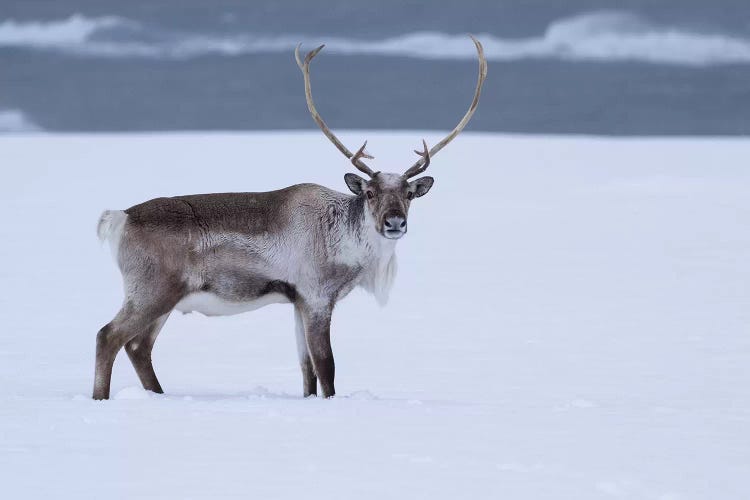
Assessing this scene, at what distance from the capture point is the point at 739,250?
19.4 meters

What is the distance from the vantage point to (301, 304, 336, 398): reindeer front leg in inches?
336

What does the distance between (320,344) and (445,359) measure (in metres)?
2.95

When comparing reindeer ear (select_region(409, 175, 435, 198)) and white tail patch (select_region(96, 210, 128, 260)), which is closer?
white tail patch (select_region(96, 210, 128, 260))

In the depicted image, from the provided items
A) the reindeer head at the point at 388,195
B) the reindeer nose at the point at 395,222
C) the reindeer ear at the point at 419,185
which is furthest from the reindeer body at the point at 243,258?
the reindeer nose at the point at 395,222

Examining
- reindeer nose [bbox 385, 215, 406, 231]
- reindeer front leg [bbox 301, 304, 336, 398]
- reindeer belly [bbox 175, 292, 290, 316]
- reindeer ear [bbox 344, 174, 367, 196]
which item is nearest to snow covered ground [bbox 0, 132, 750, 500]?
reindeer front leg [bbox 301, 304, 336, 398]

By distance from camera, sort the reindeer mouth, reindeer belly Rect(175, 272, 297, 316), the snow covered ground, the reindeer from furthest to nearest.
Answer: reindeer belly Rect(175, 272, 297, 316), the reindeer, the reindeer mouth, the snow covered ground

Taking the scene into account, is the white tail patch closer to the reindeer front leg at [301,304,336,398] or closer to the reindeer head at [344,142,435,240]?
Answer: the reindeer front leg at [301,304,336,398]

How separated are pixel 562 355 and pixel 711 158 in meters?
19.5

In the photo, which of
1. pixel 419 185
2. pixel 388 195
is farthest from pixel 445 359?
pixel 388 195

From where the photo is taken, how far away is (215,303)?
848 centimetres

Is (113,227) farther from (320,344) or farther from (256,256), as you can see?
(320,344)

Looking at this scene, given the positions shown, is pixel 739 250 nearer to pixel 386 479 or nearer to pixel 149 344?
pixel 149 344

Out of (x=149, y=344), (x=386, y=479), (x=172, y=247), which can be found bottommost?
(x=386, y=479)

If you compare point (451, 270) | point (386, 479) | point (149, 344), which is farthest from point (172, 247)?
point (451, 270)
